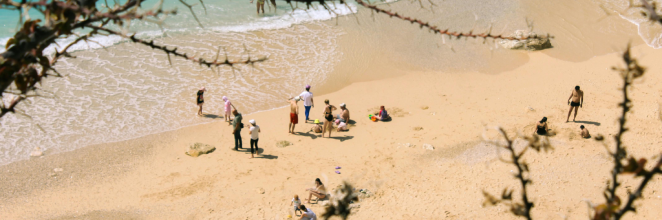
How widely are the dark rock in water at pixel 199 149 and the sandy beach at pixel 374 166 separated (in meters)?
0.17

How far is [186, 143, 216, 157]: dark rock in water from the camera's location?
1236 centimetres

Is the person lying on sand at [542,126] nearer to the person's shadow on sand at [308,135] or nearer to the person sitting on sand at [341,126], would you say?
the person sitting on sand at [341,126]

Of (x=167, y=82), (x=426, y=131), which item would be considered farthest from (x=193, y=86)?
(x=426, y=131)

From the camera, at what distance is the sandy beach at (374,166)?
1023 cm

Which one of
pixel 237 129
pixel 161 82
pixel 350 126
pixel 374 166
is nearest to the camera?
pixel 374 166

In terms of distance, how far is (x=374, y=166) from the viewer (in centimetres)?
1171

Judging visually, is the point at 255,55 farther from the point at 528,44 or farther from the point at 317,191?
the point at 528,44

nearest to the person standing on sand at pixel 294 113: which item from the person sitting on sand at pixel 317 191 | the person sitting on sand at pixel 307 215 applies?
the person sitting on sand at pixel 317 191

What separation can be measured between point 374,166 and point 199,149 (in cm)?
439

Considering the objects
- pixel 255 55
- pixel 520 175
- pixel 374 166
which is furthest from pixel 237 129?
pixel 520 175

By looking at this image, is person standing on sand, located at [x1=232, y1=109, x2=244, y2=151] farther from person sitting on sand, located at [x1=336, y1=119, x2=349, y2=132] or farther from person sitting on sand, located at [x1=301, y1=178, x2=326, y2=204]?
person sitting on sand, located at [x1=301, y1=178, x2=326, y2=204]

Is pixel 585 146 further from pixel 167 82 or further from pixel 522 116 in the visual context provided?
pixel 167 82

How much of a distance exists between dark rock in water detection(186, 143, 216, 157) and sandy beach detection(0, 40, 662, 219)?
0.17 m

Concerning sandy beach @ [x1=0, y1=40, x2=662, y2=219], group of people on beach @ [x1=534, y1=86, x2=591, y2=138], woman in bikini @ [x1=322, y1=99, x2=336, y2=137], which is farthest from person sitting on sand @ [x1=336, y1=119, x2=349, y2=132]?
group of people on beach @ [x1=534, y1=86, x2=591, y2=138]
